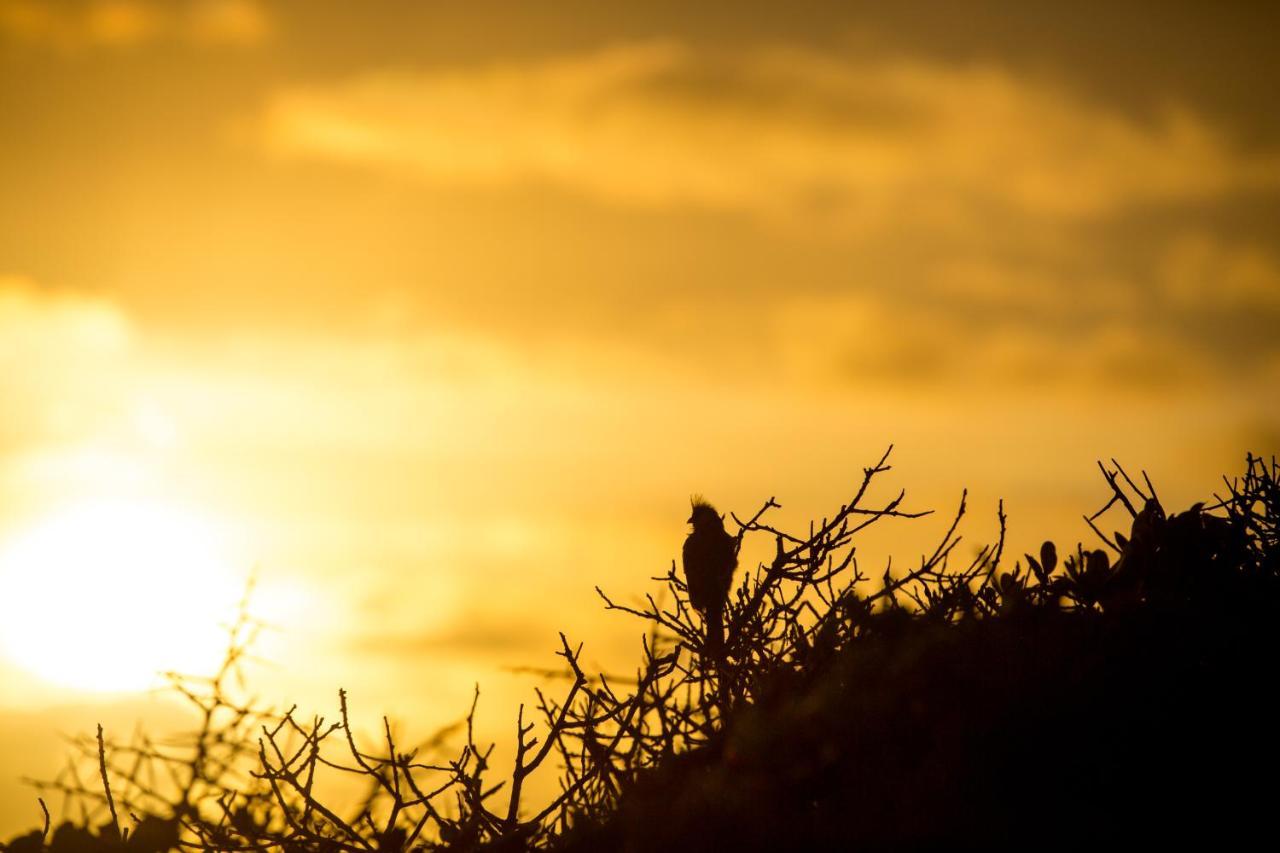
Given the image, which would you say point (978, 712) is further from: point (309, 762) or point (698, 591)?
point (309, 762)

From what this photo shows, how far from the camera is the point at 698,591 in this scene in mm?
7195

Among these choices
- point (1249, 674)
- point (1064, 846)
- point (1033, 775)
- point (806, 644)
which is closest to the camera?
point (1064, 846)

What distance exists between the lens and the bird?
23.0ft

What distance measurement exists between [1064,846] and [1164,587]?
6.78ft

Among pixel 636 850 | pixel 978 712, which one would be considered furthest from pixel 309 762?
pixel 978 712

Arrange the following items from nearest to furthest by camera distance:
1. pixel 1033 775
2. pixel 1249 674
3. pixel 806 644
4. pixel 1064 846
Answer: pixel 1064 846, pixel 1033 775, pixel 1249 674, pixel 806 644

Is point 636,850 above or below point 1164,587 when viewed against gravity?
below

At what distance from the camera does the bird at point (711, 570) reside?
7.00 meters

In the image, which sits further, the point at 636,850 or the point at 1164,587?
the point at 1164,587

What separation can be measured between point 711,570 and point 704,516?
641 millimetres

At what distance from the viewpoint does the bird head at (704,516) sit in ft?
25.5

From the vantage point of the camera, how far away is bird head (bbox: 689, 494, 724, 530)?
305 inches

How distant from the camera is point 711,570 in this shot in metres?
7.30

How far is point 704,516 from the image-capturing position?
7.88m
